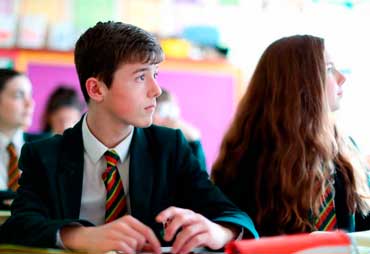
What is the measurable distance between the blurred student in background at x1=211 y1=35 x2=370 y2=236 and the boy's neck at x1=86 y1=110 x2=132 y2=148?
0.40 metres

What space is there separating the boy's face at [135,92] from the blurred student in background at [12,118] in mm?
1039

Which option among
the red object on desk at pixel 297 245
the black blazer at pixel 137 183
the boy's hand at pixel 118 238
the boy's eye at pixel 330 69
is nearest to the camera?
the red object on desk at pixel 297 245

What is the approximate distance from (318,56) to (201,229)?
2.32 feet

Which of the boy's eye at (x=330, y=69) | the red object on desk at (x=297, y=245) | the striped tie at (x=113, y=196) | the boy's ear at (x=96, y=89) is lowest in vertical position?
the striped tie at (x=113, y=196)

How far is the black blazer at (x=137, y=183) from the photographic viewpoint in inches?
43.1

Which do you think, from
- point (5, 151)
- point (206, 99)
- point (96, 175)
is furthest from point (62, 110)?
point (96, 175)

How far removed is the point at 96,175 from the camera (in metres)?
1.19

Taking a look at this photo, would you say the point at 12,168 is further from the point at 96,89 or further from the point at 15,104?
the point at 96,89

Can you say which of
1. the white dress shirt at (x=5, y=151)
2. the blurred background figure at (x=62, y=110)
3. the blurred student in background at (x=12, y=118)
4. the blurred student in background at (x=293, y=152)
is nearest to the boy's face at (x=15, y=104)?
the blurred student in background at (x=12, y=118)

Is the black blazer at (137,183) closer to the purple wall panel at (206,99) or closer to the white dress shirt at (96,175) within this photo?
the white dress shirt at (96,175)

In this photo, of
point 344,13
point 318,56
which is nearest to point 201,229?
point 318,56

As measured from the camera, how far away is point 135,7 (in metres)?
4.36

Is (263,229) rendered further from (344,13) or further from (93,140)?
(344,13)

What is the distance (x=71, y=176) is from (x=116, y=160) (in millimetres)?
98
